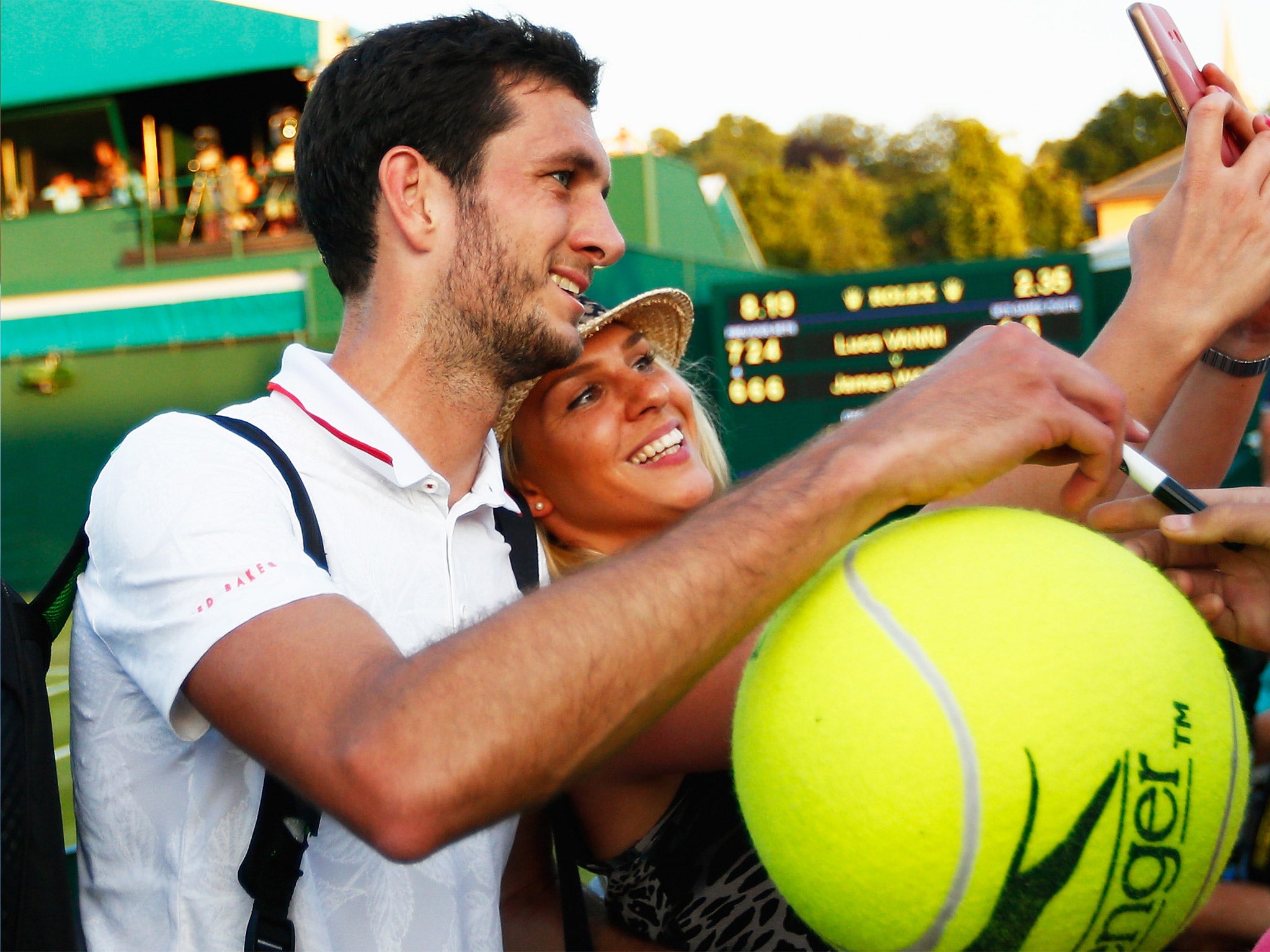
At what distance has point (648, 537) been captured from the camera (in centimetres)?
174

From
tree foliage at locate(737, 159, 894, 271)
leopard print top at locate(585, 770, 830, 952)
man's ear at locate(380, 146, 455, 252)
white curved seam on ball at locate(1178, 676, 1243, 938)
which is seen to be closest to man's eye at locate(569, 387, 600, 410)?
man's ear at locate(380, 146, 455, 252)

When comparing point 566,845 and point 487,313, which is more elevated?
point 487,313

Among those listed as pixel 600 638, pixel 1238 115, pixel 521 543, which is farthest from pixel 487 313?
pixel 1238 115

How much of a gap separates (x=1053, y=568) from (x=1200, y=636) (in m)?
0.20

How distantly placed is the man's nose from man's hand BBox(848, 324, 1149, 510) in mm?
961

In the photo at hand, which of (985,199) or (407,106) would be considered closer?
(407,106)

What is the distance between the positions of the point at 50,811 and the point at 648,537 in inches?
35.8

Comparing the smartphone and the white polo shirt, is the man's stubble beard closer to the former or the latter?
the white polo shirt

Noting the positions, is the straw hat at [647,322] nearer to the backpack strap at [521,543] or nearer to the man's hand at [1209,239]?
the backpack strap at [521,543]

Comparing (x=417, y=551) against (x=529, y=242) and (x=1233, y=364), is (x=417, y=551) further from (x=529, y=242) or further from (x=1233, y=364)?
(x=1233, y=364)

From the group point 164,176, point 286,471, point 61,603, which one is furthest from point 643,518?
point 164,176

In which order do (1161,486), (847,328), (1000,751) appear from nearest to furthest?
(1000,751), (1161,486), (847,328)

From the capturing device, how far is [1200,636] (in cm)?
129

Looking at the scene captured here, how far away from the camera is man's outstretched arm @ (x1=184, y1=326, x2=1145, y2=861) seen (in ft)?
4.03
